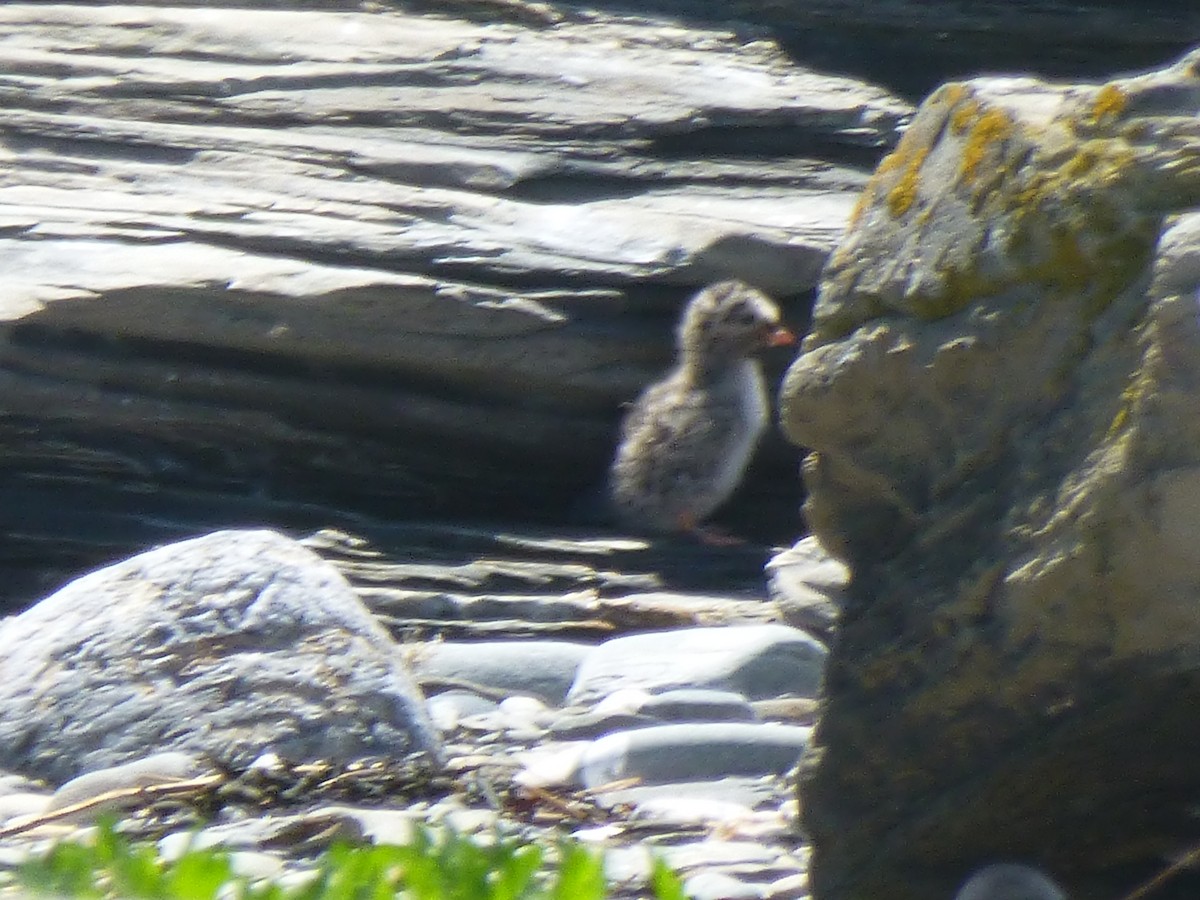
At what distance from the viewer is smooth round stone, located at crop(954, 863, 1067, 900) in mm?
3283

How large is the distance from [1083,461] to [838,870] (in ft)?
3.11

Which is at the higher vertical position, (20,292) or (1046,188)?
(1046,188)

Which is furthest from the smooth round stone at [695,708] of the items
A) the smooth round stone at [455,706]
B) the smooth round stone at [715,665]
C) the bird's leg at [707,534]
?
the bird's leg at [707,534]

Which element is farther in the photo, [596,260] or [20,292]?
[596,260]

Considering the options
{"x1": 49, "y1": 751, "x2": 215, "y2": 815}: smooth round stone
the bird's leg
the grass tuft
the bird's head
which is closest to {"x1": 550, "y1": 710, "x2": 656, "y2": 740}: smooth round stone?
{"x1": 49, "y1": 751, "x2": 215, "y2": 815}: smooth round stone

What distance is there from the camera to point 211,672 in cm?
484

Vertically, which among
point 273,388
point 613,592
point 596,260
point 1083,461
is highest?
point 1083,461

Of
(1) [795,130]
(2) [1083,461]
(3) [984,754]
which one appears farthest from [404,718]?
(1) [795,130]

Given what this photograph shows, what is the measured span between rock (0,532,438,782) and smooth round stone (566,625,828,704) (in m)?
1.01

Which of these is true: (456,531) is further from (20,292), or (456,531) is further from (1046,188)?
(1046,188)

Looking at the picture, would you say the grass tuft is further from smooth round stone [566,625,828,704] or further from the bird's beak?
the bird's beak

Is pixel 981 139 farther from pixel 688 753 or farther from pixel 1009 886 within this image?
pixel 688 753

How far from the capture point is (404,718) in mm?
4797

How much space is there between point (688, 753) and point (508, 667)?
150 cm
